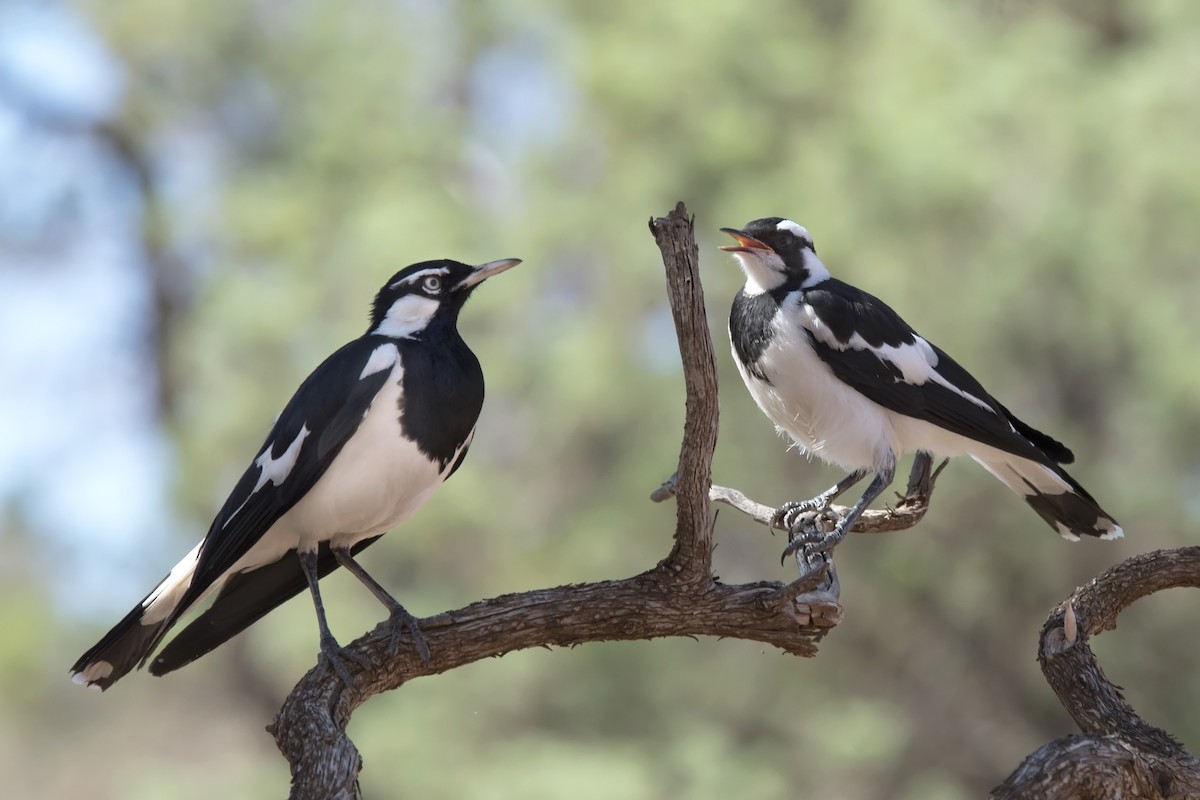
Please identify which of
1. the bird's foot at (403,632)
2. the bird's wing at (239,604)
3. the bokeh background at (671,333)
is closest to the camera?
the bird's foot at (403,632)

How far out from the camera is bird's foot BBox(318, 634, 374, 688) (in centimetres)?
331

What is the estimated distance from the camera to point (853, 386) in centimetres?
399

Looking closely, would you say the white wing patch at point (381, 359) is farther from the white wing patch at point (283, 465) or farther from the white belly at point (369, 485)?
the white wing patch at point (283, 465)

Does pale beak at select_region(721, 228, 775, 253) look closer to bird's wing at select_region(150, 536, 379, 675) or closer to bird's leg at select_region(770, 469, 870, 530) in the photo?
bird's leg at select_region(770, 469, 870, 530)

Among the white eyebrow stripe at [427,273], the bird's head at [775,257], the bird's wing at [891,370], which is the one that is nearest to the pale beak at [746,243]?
the bird's head at [775,257]

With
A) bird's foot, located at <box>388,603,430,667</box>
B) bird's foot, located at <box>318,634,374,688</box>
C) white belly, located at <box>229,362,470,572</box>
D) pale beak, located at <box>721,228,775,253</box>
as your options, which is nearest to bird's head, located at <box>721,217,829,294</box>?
pale beak, located at <box>721,228,775,253</box>

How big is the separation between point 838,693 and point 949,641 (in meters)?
0.81

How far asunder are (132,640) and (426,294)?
1.19 meters

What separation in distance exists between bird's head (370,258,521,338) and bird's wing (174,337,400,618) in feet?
0.56

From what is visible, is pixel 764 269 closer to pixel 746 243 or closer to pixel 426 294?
pixel 746 243

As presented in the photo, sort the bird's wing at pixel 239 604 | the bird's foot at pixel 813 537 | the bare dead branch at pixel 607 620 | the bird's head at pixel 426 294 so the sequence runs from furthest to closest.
Result: the bird's head at pixel 426 294 < the bird's wing at pixel 239 604 < the bird's foot at pixel 813 537 < the bare dead branch at pixel 607 620

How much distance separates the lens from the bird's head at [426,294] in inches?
150

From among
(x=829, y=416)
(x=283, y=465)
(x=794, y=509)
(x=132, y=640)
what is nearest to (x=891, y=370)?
(x=829, y=416)

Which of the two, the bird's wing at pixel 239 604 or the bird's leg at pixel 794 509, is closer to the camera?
the bird's wing at pixel 239 604
